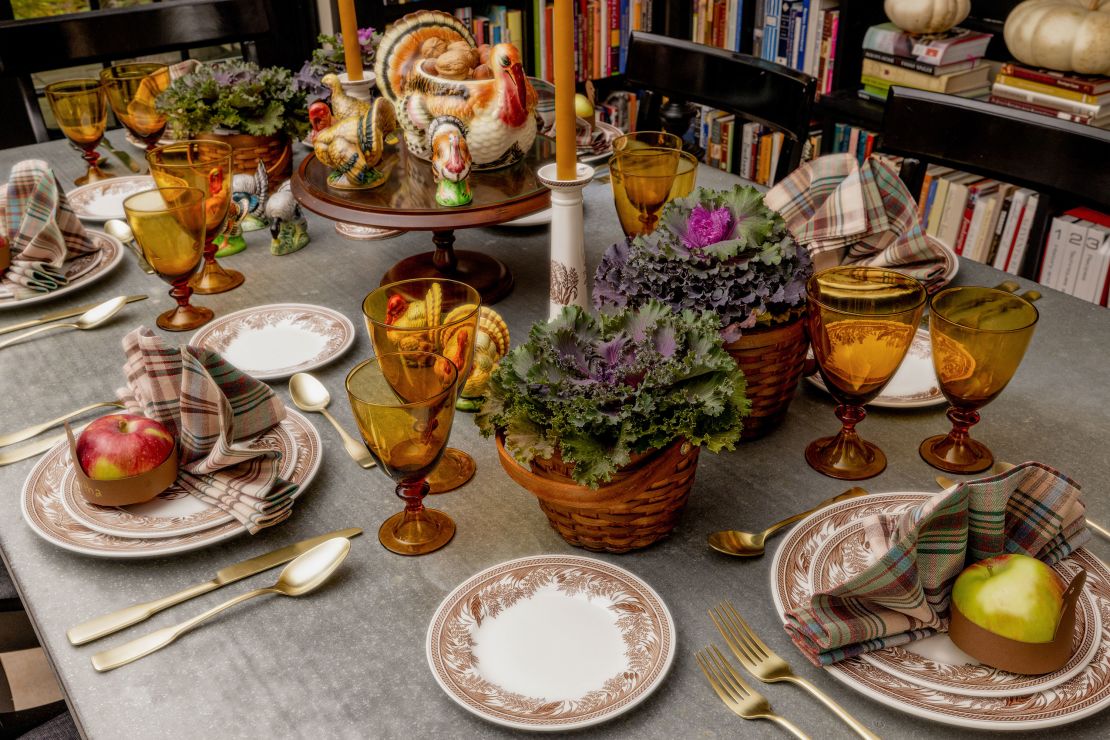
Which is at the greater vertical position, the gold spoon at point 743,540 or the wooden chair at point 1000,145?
the wooden chair at point 1000,145

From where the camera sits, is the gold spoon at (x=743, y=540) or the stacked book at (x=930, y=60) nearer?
the gold spoon at (x=743, y=540)

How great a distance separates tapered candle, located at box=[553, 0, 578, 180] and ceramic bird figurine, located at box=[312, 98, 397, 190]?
290 millimetres

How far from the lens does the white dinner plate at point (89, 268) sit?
1194mm

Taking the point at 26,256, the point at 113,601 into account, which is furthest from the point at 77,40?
the point at 113,601

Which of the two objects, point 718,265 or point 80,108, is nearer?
point 718,265

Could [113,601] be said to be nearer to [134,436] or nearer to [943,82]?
[134,436]

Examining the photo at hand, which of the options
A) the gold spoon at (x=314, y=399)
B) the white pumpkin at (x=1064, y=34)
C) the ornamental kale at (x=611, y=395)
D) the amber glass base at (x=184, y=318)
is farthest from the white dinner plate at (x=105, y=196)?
the white pumpkin at (x=1064, y=34)

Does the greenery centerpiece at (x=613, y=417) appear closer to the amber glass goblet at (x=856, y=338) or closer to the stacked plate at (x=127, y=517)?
the amber glass goblet at (x=856, y=338)

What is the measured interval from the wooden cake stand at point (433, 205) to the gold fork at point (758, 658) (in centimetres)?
56

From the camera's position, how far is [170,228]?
3.51 feet

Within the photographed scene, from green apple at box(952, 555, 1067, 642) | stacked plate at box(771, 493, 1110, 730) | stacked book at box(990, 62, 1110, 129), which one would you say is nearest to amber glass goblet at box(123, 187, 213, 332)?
stacked plate at box(771, 493, 1110, 730)

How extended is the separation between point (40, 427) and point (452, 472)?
42 cm

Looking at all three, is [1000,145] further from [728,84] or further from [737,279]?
[737,279]

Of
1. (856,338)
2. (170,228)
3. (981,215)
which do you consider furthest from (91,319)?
(981,215)
